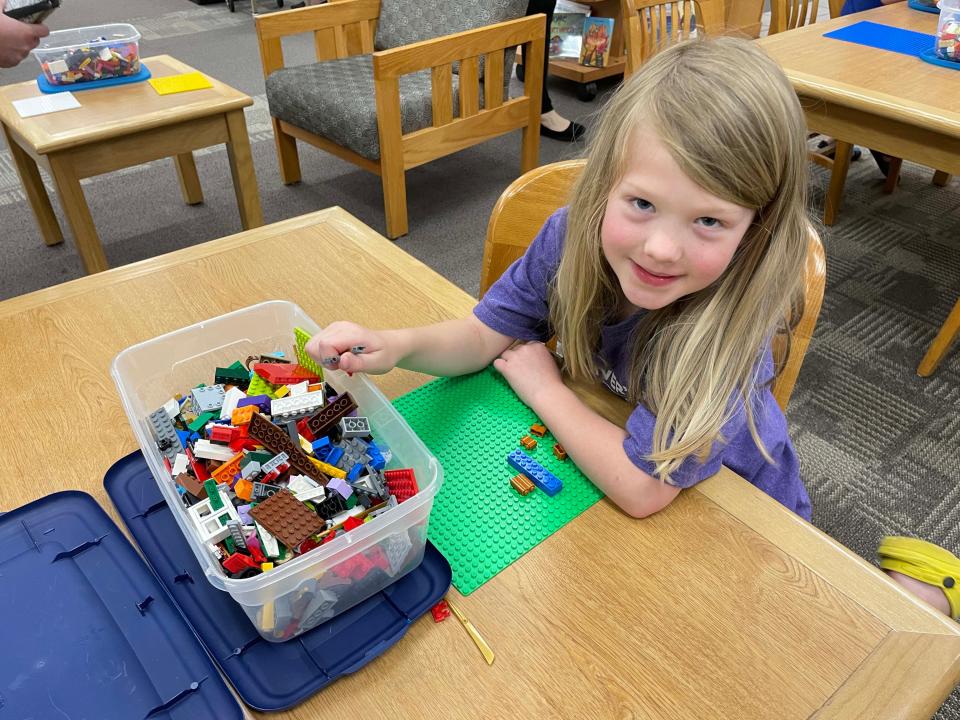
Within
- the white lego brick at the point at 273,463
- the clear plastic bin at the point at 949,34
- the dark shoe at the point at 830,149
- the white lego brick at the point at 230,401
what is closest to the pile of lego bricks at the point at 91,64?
the white lego brick at the point at 230,401

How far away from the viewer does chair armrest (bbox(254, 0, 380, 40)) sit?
243 centimetres

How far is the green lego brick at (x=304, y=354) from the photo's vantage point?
73 cm

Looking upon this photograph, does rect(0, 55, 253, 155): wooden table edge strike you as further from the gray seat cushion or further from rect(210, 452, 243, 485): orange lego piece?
rect(210, 452, 243, 485): orange lego piece

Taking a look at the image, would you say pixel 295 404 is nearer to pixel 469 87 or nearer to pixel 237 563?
pixel 237 563

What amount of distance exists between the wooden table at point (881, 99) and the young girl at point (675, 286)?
1052 mm

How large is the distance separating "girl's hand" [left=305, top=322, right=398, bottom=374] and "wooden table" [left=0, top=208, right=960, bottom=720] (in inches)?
8.9

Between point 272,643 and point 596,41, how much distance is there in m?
3.44

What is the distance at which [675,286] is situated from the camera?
2.19ft

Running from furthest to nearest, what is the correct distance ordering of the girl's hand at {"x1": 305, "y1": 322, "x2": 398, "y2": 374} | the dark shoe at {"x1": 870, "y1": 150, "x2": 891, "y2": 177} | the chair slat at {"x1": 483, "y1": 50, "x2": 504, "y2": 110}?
the dark shoe at {"x1": 870, "y1": 150, "x2": 891, "y2": 177}
the chair slat at {"x1": 483, "y1": 50, "x2": 504, "y2": 110}
the girl's hand at {"x1": 305, "y1": 322, "x2": 398, "y2": 374}

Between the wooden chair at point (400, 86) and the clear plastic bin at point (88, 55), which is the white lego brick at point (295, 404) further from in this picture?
the clear plastic bin at point (88, 55)

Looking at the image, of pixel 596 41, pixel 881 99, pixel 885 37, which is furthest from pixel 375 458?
pixel 596 41

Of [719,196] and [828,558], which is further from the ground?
[719,196]

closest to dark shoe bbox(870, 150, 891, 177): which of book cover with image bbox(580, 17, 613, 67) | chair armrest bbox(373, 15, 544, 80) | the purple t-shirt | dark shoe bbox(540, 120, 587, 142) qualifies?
dark shoe bbox(540, 120, 587, 142)

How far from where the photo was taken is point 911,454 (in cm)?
162
